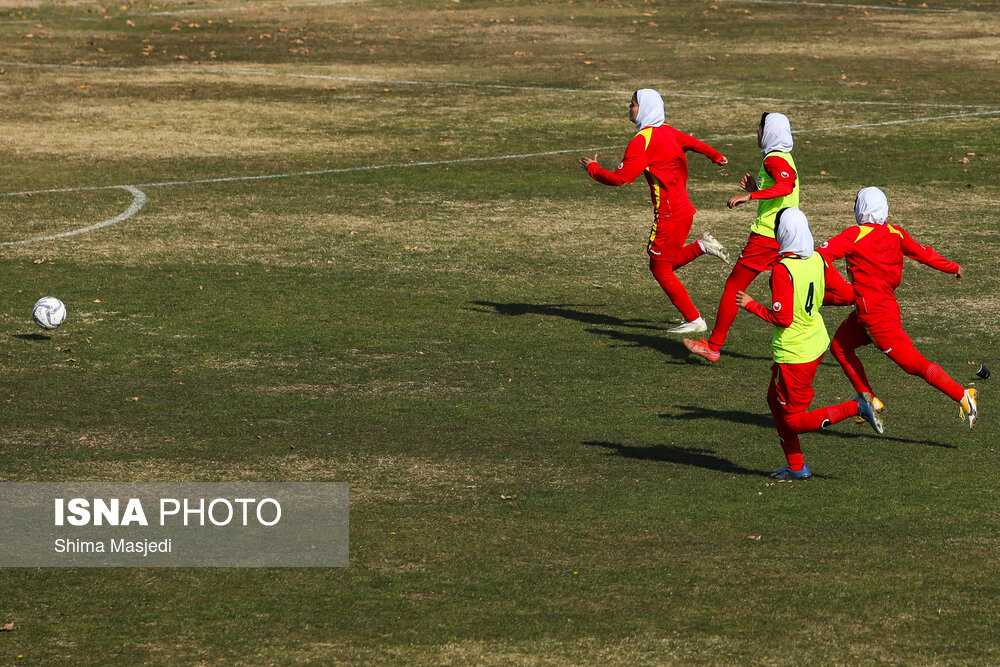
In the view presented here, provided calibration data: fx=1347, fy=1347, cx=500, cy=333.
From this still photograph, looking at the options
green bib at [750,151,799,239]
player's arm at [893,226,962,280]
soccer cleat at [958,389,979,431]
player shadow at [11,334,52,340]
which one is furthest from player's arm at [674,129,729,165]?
player shadow at [11,334,52,340]

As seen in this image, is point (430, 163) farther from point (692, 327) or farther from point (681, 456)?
point (681, 456)

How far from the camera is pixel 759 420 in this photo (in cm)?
1138

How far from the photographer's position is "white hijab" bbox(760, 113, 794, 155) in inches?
528

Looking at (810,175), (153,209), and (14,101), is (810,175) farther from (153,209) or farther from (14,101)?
(14,101)

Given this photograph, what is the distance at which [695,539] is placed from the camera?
28.6 ft

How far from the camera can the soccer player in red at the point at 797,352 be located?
9.78 meters

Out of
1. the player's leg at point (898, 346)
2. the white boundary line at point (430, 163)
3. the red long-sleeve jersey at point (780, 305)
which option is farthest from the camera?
the white boundary line at point (430, 163)

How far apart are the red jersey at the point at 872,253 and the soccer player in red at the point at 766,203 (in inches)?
71.4

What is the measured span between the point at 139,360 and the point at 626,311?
538 cm

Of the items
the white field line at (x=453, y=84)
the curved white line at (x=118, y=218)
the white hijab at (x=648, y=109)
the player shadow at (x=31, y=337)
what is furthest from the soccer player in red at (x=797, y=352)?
the white field line at (x=453, y=84)

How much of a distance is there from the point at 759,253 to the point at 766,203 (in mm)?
524

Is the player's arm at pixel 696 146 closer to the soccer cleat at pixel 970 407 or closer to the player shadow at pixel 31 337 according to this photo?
the soccer cleat at pixel 970 407

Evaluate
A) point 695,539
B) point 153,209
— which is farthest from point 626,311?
point 153,209

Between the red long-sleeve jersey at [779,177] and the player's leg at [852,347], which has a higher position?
the red long-sleeve jersey at [779,177]
